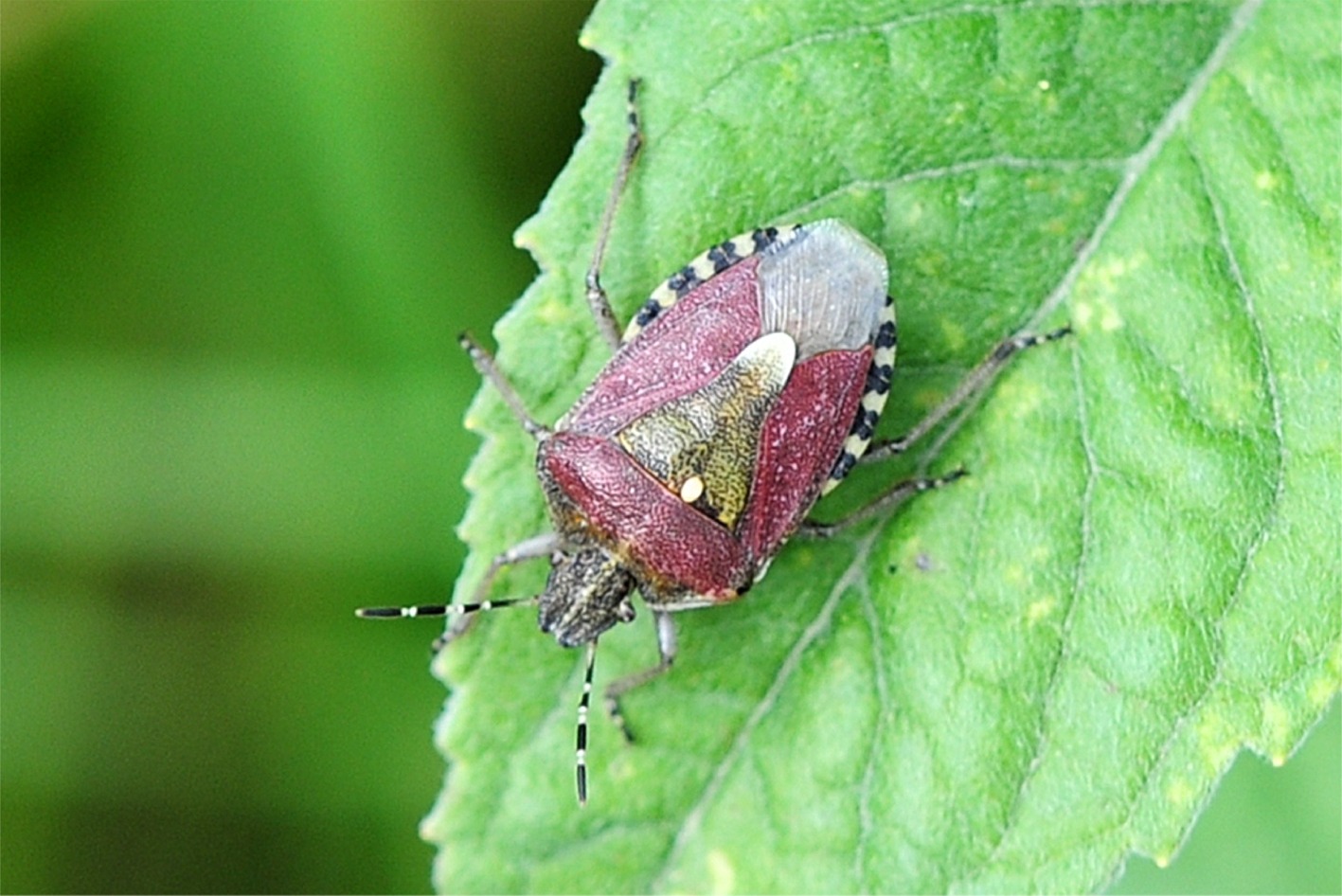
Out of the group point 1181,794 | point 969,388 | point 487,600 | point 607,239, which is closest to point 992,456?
point 969,388

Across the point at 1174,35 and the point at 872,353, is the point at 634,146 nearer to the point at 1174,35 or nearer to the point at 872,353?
the point at 872,353

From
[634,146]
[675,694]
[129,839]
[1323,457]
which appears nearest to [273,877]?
[129,839]

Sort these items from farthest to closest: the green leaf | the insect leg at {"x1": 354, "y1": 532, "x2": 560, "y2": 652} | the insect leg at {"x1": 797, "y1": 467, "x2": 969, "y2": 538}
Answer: the insect leg at {"x1": 354, "y1": 532, "x2": 560, "y2": 652} → the insect leg at {"x1": 797, "y1": 467, "x2": 969, "y2": 538} → the green leaf

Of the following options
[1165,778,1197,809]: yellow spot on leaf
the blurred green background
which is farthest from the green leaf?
the blurred green background

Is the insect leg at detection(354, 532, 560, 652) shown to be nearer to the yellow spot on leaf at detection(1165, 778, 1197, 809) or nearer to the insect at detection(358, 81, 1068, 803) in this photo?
the insect at detection(358, 81, 1068, 803)

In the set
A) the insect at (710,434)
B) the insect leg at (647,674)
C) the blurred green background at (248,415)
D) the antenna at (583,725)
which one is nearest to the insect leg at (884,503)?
the insect at (710,434)

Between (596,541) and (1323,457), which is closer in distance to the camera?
(1323,457)

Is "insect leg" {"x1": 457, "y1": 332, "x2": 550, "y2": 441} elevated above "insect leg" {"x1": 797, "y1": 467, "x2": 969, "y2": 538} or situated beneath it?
elevated above
